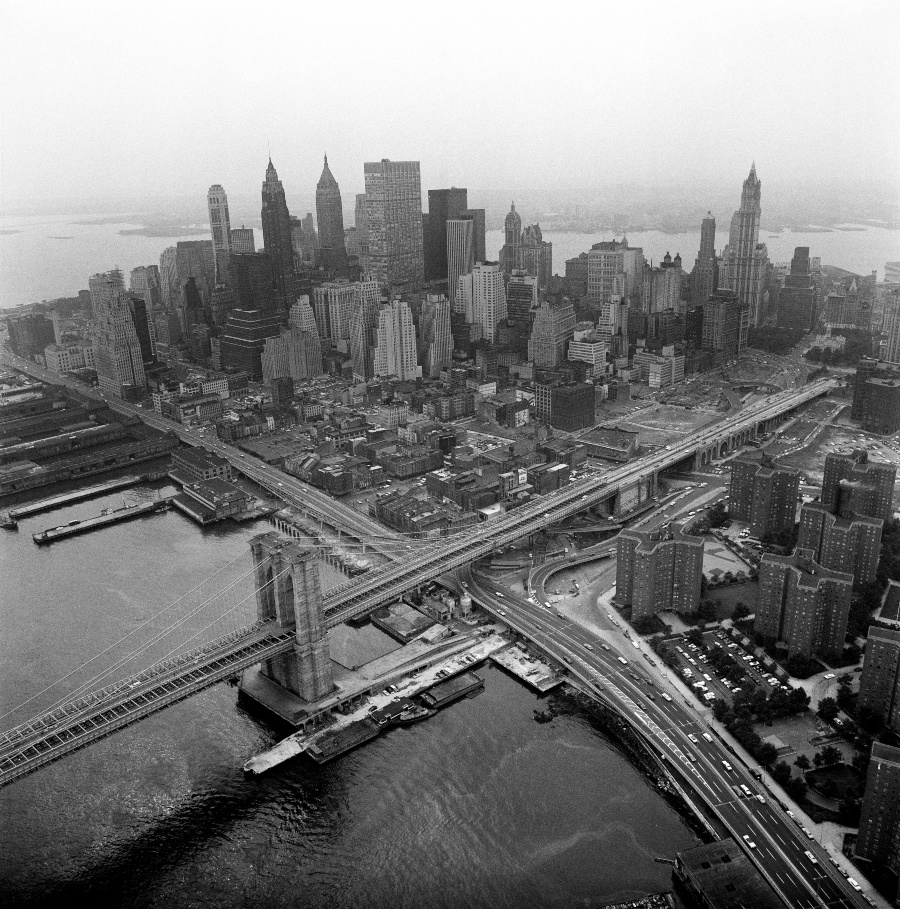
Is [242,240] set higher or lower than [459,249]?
higher

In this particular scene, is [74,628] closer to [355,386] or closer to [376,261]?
[355,386]

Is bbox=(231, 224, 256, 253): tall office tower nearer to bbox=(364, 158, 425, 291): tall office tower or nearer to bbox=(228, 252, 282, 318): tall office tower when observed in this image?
bbox=(228, 252, 282, 318): tall office tower

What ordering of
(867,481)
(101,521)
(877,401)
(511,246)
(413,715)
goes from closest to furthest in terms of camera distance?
(413,715) < (867,481) < (101,521) < (877,401) < (511,246)

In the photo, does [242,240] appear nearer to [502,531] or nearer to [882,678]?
[502,531]

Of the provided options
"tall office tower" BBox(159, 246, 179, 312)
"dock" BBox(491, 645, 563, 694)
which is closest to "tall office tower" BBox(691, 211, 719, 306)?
"tall office tower" BBox(159, 246, 179, 312)

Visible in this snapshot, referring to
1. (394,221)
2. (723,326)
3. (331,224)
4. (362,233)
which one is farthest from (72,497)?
(331,224)
